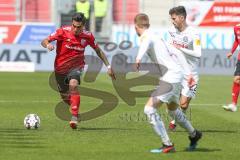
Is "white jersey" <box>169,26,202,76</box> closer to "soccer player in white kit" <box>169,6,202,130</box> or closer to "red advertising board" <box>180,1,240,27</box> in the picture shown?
"soccer player in white kit" <box>169,6,202,130</box>

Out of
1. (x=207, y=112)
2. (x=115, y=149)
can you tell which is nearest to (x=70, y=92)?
(x=115, y=149)

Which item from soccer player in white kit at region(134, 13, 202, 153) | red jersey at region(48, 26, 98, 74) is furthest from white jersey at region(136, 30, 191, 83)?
red jersey at region(48, 26, 98, 74)

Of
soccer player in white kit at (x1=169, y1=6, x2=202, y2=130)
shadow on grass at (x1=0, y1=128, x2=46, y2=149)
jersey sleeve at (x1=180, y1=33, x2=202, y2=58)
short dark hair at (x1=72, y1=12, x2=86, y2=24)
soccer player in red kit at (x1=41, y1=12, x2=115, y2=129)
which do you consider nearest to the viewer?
shadow on grass at (x1=0, y1=128, x2=46, y2=149)

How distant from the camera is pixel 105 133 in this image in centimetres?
1420

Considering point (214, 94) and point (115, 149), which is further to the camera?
point (214, 94)

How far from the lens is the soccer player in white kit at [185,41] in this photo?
13.6 m

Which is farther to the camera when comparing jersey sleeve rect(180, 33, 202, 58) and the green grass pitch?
jersey sleeve rect(180, 33, 202, 58)

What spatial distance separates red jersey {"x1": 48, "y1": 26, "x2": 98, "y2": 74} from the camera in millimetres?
15008

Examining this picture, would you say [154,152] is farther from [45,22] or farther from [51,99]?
[45,22]

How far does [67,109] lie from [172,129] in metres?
3.52

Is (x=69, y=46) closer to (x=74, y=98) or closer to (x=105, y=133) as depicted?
(x=74, y=98)

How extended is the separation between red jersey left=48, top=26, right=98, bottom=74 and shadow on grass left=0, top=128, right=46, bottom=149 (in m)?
1.68

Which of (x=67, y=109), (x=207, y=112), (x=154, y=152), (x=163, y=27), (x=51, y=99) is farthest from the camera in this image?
(x=163, y=27)

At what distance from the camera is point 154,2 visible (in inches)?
1476
